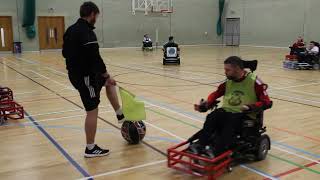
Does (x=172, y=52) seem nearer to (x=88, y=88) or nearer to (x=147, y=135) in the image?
(x=147, y=135)

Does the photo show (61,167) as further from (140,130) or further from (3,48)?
(3,48)

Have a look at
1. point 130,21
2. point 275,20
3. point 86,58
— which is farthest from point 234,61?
point 275,20

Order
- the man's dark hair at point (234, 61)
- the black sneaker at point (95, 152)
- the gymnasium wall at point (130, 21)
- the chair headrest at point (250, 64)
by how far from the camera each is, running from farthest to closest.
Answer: the gymnasium wall at point (130, 21), the black sneaker at point (95, 152), the chair headrest at point (250, 64), the man's dark hair at point (234, 61)

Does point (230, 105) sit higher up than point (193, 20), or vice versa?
point (193, 20)

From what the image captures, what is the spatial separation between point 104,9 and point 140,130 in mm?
22133

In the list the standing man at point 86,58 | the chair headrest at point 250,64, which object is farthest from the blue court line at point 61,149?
the chair headrest at point 250,64

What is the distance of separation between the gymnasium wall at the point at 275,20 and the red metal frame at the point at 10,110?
72.5ft

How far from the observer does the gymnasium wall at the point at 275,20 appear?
24375 millimetres

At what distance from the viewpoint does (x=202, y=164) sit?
3.87m

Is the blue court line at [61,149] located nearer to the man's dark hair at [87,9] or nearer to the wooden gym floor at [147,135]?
the wooden gym floor at [147,135]

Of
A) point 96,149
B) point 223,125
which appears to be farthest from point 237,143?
point 96,149

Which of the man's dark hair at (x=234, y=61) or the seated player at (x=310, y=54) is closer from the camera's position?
the man's dark hair at (x=234, y=61)

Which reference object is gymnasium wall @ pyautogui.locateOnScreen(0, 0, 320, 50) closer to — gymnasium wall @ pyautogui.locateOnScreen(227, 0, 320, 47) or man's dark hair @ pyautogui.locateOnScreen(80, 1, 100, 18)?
gymnasium wall @ pyautogui.locateOnScreen(227, 0, 320, 47)

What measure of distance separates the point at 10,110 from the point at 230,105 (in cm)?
383
